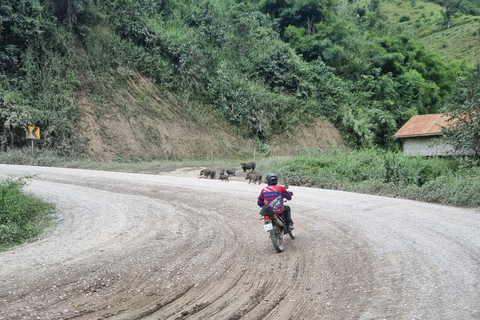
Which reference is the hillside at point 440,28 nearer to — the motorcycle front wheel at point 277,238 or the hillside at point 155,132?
the hillside at point 155,132

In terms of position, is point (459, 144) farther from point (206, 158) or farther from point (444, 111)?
point (206, 158)

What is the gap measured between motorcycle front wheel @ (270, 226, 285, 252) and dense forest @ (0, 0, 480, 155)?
19013 millimetres

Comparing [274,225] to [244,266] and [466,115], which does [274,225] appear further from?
[466,115]

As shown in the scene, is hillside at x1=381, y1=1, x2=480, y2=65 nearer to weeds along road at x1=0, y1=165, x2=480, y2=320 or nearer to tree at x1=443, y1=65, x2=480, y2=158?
tree at x1=443, y1=65, x2=480, y2=158

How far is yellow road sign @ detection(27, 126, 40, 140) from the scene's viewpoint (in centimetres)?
2758

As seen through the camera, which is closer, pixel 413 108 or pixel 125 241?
pixel 125 241

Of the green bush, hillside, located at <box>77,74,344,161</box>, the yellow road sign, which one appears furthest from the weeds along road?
hillside, located at <box>77,74,344,161</box>

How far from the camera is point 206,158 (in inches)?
1378

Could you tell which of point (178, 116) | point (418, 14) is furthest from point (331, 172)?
point (418, 14)

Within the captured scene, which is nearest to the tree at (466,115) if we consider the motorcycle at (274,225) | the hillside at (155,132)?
the motorcycle at (274,225)

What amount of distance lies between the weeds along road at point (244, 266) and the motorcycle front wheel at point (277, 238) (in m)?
0.18

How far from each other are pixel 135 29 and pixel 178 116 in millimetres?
9226

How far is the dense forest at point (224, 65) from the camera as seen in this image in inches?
1212

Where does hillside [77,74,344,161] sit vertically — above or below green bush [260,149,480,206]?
above
